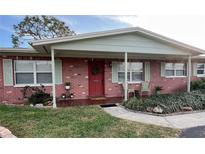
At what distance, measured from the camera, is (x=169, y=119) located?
5949mm

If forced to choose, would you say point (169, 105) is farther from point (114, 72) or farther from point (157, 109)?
point (114, 72)

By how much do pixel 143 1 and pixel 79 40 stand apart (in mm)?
2991

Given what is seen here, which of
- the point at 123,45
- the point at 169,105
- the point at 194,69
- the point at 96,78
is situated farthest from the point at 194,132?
the point at 194,69

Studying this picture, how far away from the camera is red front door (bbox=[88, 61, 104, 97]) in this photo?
10.0 m

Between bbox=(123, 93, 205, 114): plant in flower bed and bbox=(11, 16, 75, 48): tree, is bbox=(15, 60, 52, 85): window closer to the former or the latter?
bbox=(123, 93, 205, 114): plant in flower bed

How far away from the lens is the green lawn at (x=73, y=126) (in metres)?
4.47

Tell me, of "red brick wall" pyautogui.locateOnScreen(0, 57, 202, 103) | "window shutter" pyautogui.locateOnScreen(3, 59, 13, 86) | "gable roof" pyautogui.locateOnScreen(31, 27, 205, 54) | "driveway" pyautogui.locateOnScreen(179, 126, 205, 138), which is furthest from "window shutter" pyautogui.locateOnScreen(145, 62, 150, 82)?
"window shutter" pyautogui.locateOnScreen(3, 59, 13, 86)

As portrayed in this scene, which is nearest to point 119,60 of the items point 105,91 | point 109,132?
point 105,91

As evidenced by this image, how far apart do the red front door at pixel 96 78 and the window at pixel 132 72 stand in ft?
3.84

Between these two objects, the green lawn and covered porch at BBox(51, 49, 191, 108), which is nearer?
the green lawn

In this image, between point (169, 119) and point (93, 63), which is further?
point (93, 63)

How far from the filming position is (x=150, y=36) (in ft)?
27.0

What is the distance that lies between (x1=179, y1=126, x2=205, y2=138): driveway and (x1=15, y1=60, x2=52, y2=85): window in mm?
7142

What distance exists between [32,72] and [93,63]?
347 cm
